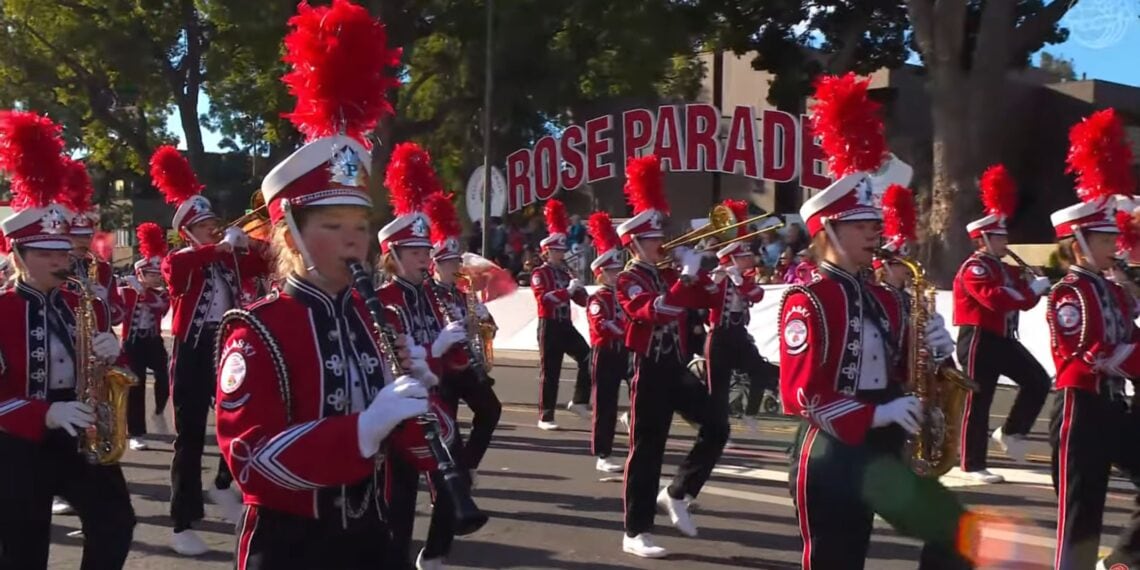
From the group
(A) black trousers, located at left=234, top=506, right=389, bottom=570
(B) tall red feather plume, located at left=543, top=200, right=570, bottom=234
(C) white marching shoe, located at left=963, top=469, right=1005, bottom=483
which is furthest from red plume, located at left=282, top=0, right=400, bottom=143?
(B) tall red feather plume, located at left=543, top=200, right=570, bottom=234

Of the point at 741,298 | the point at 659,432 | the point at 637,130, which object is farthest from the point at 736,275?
the point at 637,130

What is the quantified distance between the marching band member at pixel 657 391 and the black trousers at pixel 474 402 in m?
0.93

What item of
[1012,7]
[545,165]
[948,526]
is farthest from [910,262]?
[545,165]

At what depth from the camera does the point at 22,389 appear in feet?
16.2

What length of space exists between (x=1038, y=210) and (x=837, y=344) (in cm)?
2390

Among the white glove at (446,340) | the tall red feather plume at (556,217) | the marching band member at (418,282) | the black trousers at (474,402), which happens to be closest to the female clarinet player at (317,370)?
the marching band member at (418,282)

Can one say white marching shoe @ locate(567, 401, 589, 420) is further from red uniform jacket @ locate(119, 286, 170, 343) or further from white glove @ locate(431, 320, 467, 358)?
white glove @ locate(431, 320, 467, 358)

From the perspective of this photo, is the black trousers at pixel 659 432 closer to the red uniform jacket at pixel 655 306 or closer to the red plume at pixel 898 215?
the red uniform jacket at pixel 655 306

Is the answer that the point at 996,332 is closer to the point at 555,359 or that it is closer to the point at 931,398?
the point at 555,359

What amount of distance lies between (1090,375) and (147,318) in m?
9.04

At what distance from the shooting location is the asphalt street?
708 centimetres

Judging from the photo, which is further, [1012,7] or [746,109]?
[746,109]

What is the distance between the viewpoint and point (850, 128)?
495cm

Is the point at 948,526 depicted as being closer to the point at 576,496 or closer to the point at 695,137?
the point at 576,496
